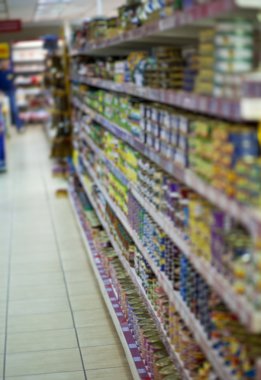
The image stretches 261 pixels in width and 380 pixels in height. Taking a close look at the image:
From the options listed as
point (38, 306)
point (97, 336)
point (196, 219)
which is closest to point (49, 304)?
point (38, 306)

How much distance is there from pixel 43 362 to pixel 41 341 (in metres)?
0.35

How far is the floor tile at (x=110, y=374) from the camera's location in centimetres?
420

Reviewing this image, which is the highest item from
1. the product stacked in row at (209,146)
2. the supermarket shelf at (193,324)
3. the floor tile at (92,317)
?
the product stacked in row at (209,146)

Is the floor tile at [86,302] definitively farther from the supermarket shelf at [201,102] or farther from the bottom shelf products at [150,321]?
the supermarket shelf at [201,102]

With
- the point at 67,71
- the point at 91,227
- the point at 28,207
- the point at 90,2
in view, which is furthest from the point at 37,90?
the point at 91,227

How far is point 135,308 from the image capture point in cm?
445

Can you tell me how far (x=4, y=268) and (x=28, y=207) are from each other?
9.39 feet

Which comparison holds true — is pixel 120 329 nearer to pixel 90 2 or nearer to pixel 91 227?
pixel 91 227

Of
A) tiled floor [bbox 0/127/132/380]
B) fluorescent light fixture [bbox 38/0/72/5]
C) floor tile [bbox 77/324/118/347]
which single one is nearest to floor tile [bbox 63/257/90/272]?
tiled floor [bbox 0/127/132/380]

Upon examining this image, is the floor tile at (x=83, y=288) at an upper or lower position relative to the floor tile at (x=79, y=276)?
upper

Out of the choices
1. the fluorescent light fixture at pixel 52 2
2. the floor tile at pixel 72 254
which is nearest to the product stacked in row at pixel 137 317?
the floor tile at pixel 72 254

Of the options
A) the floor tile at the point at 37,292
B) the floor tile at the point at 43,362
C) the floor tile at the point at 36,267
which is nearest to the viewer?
the floor tile at the point at 43,362

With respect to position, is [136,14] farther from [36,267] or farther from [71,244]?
[71,244]

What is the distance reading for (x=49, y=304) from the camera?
5.57m
